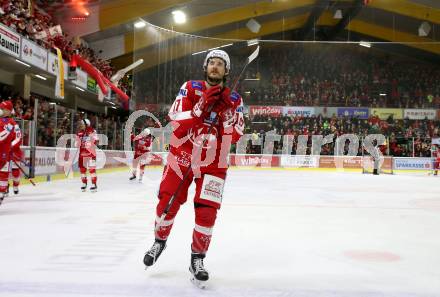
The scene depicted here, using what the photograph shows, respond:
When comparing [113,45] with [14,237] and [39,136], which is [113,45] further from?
[14,237]

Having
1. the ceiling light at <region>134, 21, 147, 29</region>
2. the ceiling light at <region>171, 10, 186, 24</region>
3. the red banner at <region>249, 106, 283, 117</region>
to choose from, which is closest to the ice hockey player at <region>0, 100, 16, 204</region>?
the red banner at <region>249, 106, 283, 117</region>

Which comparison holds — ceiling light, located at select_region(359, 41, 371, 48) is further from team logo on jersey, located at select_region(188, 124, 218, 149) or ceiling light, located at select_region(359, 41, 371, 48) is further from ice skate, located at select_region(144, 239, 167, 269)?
ice skate, located at select_region(144, 239, 167, 269)

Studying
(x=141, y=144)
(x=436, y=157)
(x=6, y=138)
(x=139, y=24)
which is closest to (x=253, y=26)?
(x=139, y=24)

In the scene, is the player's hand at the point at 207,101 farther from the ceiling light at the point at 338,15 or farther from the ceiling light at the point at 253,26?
the ceiling light at the point at 253,26

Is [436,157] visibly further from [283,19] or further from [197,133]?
[197,133]

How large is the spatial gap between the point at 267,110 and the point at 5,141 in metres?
16.7

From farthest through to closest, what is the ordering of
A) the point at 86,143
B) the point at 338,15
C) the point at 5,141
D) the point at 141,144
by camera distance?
1. the point at 338,15
2. the point at 141,144
3. the point at 86,143
4. the point at 5,141

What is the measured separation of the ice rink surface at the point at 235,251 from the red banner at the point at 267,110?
14886 millimetres

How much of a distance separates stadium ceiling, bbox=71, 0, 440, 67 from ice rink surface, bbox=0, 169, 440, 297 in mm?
16634

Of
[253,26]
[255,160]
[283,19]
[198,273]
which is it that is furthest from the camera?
[253,26]

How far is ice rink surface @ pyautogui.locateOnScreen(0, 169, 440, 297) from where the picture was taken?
2.88m

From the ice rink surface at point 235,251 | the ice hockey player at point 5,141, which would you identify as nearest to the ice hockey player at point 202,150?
the ice rink surface at point 235,251

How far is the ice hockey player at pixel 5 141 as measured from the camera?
22.5ft

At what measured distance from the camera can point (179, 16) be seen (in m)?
23.1
